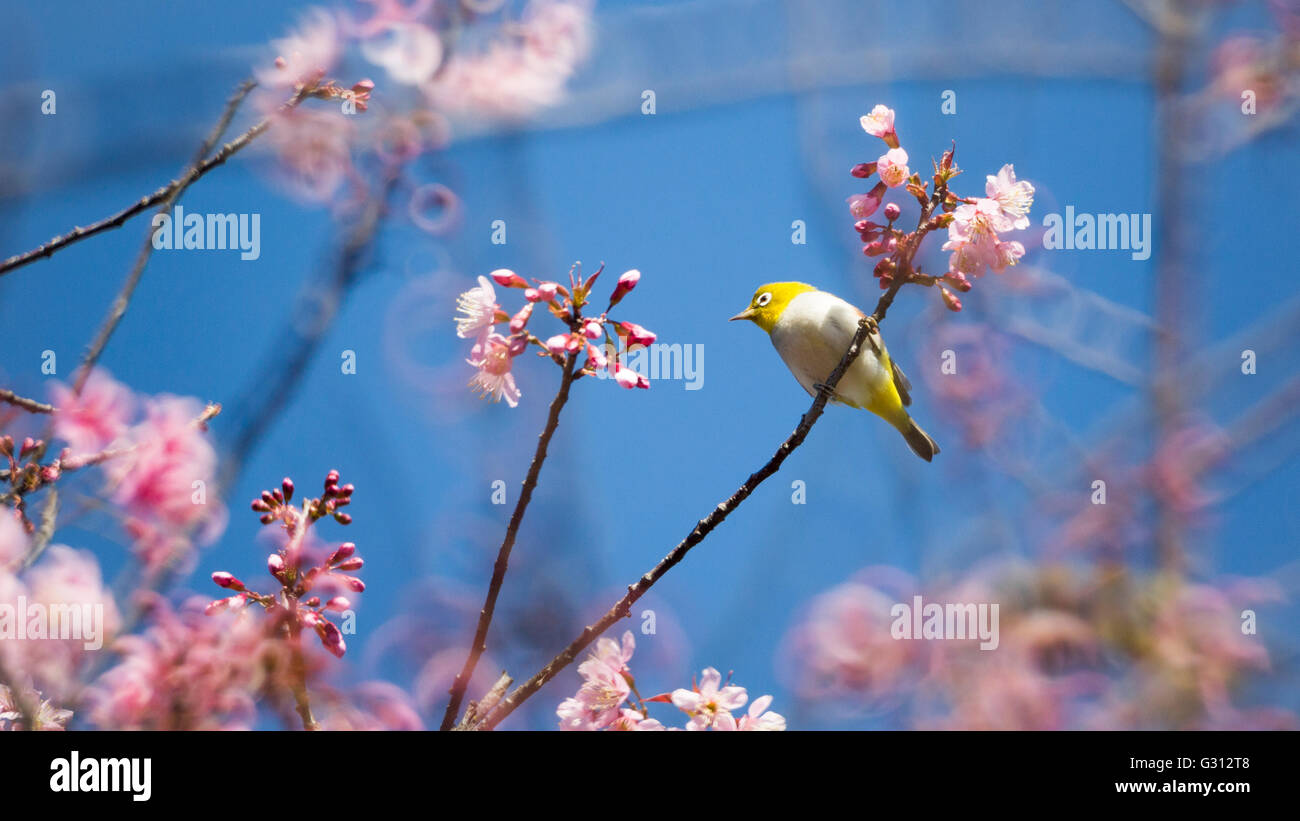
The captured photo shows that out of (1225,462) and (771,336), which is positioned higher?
(771,336)

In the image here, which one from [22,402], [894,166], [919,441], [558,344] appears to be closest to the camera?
[558,344]

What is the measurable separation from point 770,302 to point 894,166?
617 mm

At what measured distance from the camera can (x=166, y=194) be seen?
138cm

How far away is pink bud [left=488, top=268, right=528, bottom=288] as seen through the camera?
1.29m

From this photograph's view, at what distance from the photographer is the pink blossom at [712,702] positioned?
1404 mm

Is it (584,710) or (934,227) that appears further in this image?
(584,710)

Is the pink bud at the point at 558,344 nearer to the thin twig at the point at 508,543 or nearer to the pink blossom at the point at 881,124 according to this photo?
the thin twig at the point at 508,543

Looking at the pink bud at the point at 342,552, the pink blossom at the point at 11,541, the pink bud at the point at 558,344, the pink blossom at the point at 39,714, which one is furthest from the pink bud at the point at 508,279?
the pink blossom at the point at 39,714

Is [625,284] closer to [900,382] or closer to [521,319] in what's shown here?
[521,319]

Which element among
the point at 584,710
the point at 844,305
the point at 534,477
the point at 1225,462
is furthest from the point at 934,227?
the point at 1225,462

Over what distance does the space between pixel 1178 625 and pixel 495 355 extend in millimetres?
1469

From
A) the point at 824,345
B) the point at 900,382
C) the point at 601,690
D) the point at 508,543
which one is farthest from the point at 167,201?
the point at 900,382

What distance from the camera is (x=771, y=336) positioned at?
77.4 inches
